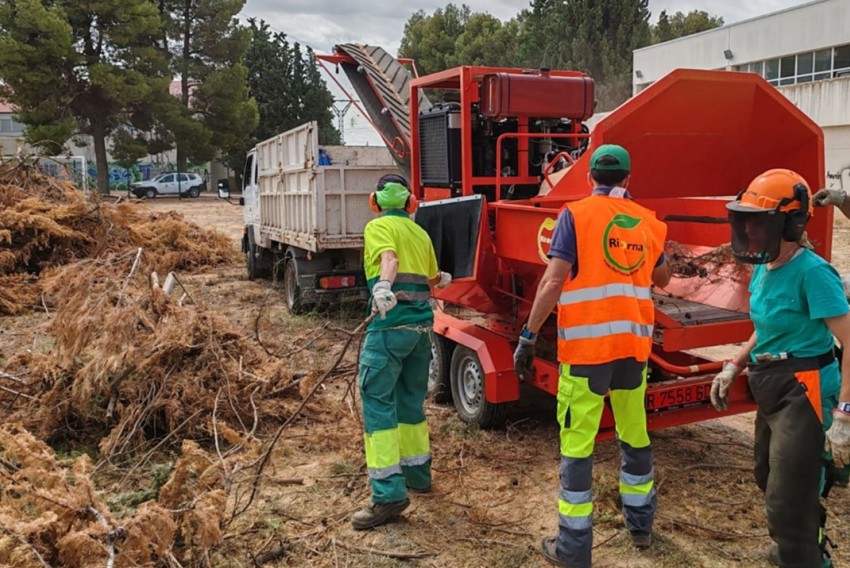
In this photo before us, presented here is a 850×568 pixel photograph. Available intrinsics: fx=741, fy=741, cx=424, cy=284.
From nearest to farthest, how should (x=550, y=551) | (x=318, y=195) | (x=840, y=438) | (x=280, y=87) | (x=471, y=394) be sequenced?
1. (x=840, y=438)
2. (x=550, y=551)
3. (x=471, y=394)
4. (x=318, y=195)
5. (x=280, y=87)

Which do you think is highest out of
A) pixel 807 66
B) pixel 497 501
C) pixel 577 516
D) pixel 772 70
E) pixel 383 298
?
pixel 772 70

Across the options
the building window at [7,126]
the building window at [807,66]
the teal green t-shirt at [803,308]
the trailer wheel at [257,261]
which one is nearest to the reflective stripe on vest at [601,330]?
the teal green t-shirt at [803,308]

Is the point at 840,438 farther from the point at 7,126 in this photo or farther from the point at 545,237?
the point at 7,126

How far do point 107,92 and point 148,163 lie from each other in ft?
61.9

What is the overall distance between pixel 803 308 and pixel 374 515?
7.37 ft

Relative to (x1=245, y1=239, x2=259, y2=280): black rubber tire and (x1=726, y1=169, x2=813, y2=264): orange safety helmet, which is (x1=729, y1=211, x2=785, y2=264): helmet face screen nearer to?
(x1=726, y1=169, x2=813, y2=264): orange safety helmet

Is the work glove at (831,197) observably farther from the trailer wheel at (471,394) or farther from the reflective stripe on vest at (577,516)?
the trailer wheel at (471,394)

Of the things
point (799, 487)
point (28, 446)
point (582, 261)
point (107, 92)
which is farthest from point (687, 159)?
point (107, 92)

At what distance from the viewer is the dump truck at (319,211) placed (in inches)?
317

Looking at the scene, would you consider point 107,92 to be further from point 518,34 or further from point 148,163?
point 518,34

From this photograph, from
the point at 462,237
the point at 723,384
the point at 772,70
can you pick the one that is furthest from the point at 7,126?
the point at 723,384

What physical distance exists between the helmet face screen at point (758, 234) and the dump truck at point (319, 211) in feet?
18.3

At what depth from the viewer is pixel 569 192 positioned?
4531 mm

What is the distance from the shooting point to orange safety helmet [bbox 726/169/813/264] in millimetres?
2770
